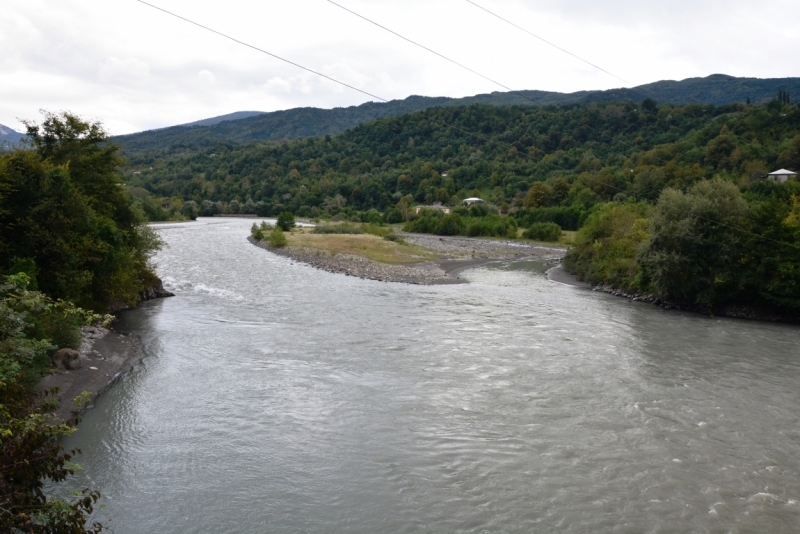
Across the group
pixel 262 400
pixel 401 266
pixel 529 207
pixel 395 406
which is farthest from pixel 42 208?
pixel 529 207

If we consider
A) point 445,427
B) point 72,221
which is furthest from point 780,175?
point 72,221

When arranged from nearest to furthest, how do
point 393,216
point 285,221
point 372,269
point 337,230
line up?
point 372,269 → point 337,230 → point 285,221 → point 393,216

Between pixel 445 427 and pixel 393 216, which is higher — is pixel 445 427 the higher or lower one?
the lower one

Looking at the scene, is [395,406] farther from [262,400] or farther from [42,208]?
[42,208]

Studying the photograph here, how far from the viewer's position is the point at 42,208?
2133 cm

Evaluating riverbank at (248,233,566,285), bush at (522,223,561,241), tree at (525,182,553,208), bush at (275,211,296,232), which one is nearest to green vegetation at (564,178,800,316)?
riverbank at (248,233,566,285)

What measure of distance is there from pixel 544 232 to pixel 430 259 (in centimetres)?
3260

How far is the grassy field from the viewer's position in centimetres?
5526

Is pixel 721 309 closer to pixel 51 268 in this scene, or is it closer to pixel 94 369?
pixel 94 369

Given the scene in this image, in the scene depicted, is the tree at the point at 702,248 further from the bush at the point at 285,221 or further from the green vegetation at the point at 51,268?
the bush at the point at 285,221

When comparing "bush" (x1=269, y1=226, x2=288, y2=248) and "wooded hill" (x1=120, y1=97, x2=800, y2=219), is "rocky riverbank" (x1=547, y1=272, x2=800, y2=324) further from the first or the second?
"wooded hill" (x1=120, y1=97, x2=800, y2=219)

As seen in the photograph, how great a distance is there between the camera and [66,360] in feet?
55.7

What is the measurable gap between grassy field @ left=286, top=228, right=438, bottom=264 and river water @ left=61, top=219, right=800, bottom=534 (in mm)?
28100

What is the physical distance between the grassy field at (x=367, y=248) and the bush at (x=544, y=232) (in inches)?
1008
